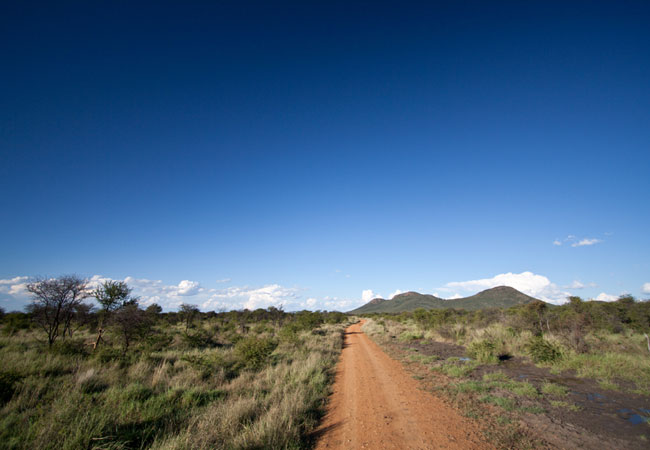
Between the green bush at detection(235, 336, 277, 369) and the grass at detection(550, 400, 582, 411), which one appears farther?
the green bush at detection(235, 336, 277, 369)

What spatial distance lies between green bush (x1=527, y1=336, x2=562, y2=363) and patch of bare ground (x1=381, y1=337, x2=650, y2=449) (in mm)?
1043

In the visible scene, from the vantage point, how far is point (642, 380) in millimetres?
8117

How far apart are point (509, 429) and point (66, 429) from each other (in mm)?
9098

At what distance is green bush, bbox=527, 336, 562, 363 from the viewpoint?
11.0 metres

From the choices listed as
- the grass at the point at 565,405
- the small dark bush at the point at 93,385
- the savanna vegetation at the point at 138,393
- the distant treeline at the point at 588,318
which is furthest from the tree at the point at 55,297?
the distant treeline at the point at 588,318

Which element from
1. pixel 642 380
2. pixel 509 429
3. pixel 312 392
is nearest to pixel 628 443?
pixel 509 429

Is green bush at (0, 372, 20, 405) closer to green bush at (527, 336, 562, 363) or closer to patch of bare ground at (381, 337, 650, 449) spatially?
patch of bare ground at (381, 337, 650, 449)

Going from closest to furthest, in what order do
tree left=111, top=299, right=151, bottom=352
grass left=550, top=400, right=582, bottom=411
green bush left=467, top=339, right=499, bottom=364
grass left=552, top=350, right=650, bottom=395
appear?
grass left=550, top=400, right=582, bottom=411, grass left=552, top=350, right=650, bottom=395, tree left=111, top=299, right=151, bottom=352, green bush left=467, top=339, right=499, bottom=364

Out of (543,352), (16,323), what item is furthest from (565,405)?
(16,323)

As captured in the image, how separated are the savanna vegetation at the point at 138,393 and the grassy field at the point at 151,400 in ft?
0.08

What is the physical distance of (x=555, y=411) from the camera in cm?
640

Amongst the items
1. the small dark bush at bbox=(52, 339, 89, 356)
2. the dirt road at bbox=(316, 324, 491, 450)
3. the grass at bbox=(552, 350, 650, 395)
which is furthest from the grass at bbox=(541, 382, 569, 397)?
the small dark bush at bbox=(52, 339, 89, 356)

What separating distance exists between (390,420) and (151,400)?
635 cm

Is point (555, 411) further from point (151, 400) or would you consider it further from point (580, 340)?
point (151, 400)
